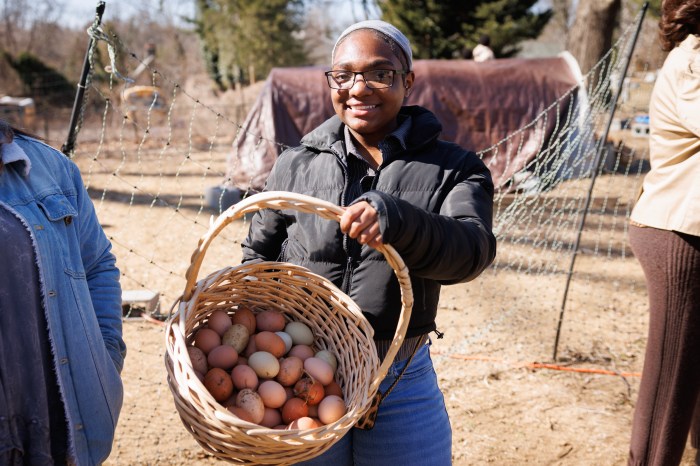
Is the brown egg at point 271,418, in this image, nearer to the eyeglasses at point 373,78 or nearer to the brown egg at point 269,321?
the brown egg at point 269,321

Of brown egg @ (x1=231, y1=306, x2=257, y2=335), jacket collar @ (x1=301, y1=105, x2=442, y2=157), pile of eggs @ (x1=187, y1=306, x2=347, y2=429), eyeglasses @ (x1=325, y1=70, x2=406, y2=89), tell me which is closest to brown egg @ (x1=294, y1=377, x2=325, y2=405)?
pile of eggs @ (x1=187, y1=306, x2=347, y2=429)

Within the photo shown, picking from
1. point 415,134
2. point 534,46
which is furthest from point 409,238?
point 534,46

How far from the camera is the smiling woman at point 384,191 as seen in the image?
165cm

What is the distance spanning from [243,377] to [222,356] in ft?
0.25

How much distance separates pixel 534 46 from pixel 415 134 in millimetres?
46346

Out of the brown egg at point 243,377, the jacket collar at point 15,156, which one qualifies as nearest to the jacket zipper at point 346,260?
the brown egg at point 243,377

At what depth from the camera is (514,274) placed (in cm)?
626

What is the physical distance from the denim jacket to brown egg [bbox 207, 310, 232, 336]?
0.27 meters

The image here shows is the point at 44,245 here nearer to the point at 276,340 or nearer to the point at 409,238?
the point at 276,340

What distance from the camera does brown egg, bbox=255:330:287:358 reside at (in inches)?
65.4

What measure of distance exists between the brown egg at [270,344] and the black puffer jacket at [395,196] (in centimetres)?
21

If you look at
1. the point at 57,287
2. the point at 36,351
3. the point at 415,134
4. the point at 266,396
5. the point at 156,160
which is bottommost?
the point at 156,160

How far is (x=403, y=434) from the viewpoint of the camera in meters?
1.69

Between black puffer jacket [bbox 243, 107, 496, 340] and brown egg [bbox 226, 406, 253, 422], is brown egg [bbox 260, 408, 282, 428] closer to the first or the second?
brown egg [bbox 226, 406, 253, 422]
